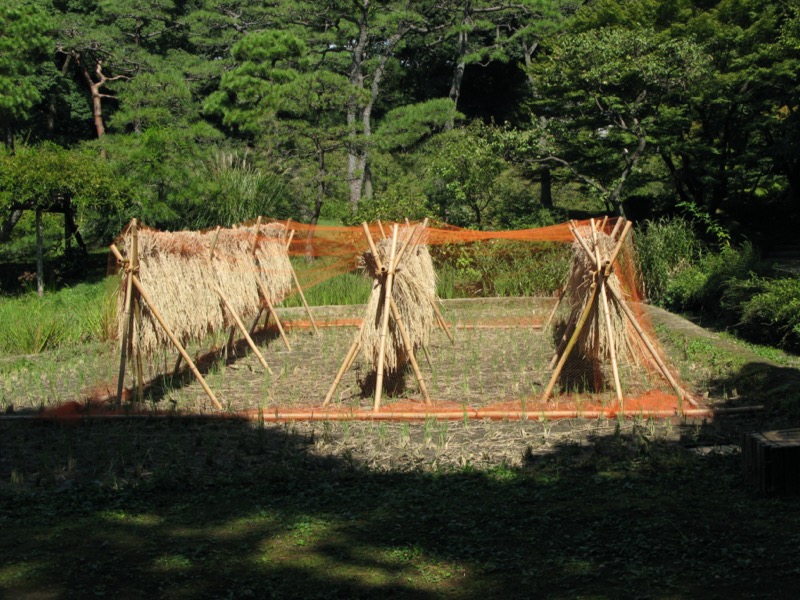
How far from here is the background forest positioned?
62.9 feet

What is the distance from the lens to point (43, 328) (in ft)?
45.0

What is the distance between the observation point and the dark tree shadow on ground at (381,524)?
16.0 ft

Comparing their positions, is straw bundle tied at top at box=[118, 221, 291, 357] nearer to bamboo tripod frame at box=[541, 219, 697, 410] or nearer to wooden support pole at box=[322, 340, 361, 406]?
wooden support pole at box=[322, 340, 361, 406]

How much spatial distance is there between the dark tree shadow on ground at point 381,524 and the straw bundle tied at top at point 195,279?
2.03 meters

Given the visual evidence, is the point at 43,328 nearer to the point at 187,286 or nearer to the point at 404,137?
the point at 187,286

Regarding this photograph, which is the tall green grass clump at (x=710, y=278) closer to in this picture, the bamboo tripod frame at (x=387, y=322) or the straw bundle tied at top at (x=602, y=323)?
the straw bundle tied at top at (x=602, y=323)

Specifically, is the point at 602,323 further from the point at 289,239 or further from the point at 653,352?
the point at 289,239

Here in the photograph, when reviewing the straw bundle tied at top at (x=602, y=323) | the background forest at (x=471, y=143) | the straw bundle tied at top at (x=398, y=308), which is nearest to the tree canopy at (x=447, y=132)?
the background forest at (x=471, y=143)

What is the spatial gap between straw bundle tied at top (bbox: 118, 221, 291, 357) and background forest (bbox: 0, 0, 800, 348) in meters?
6.59

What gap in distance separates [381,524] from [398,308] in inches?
150

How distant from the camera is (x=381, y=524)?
18.9ft

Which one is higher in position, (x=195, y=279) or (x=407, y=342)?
(x=195, y=279)

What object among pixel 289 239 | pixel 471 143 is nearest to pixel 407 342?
pixel 289 239

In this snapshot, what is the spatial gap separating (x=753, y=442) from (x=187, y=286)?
6150 millimetres
